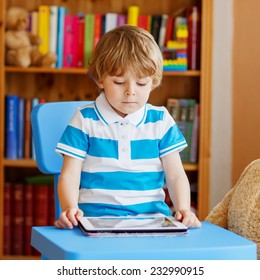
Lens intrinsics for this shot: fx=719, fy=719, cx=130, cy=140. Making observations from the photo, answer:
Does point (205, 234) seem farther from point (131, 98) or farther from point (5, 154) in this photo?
point (5, 154)

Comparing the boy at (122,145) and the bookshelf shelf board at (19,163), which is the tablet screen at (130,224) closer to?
the boy at (122,145)

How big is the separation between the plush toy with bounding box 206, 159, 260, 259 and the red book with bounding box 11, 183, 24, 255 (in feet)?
5.43

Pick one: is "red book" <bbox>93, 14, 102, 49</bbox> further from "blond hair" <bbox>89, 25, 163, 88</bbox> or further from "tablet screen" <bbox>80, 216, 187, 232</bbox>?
"tablet screen" <bbox>80, 216, 187, 232</bbox>

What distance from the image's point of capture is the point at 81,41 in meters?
3.20

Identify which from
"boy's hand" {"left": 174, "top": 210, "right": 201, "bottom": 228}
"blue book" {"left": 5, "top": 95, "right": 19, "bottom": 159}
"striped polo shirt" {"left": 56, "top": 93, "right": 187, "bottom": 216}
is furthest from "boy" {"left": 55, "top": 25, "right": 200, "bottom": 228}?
"blue book" {"left": 5, "top": 95, "right": 19, "bottom": 159}

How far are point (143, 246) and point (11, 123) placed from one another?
2.11m

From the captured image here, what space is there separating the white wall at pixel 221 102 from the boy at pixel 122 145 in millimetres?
1637

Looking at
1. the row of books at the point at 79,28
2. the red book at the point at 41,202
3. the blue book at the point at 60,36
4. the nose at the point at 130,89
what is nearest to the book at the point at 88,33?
the row of books at the point at 79,28

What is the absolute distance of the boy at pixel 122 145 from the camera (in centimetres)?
153

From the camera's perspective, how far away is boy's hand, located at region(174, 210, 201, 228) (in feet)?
4.43

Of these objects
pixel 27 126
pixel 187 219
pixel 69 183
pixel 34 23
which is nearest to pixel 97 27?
pixel 34 23

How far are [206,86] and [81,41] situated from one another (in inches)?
23.3

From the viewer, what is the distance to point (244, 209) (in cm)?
157

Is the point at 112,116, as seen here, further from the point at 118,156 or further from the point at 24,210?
the point at 24,210
